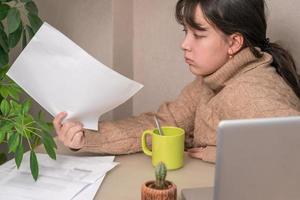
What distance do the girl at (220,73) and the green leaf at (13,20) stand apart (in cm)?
32

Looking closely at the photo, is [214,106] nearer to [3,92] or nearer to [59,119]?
[59,119]

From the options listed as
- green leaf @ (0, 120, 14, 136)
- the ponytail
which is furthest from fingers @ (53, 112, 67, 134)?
the ponytail

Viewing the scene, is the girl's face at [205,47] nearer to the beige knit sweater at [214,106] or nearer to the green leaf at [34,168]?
the beige knit sweater at [214,106]

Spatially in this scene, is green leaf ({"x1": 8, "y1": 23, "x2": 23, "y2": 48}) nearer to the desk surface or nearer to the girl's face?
the desk surface

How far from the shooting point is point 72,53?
96cm

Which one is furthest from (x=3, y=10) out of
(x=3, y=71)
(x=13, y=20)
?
(x=3, y=71)

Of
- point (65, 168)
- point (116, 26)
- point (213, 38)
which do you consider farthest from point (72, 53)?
point (116, 26)

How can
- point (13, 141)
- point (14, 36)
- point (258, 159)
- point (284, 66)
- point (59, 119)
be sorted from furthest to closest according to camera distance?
1. point (14, 36)
2. point (284, 66)
3. point (59, 119)
4. point (13, 141)
5. point (258, 159)

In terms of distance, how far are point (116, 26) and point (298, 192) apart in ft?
3.55

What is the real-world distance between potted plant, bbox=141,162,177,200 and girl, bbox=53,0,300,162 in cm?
31

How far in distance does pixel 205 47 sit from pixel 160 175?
45 centimetres

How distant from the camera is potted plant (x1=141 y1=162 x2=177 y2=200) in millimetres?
805

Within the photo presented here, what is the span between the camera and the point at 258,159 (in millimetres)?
670

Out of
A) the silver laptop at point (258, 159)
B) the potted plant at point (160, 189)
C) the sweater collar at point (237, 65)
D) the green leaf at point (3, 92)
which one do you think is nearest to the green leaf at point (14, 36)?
the green leaf at point (3, 92)
